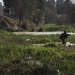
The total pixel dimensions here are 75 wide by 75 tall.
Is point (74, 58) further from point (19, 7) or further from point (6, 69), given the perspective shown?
point (19, 7)

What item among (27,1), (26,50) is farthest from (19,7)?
(26,50)

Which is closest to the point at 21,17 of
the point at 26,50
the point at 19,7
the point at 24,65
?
the point at 19,7

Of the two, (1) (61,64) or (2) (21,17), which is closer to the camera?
(1) (61,64)

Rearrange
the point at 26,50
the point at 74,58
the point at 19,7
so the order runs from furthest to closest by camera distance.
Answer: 1. the point at 19,7
2. the point at 26,50
3. the point at 74,58

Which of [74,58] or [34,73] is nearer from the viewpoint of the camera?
[34,73]

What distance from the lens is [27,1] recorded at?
41.2m

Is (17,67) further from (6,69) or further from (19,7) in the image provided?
(19,7)

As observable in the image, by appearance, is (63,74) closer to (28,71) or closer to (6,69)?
(28,71)

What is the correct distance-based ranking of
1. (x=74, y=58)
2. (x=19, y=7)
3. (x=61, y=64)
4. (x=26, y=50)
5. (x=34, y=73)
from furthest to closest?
(x=19, y=7), (x=26, y=50), (x=74, y=58), (x=61, y=64), (x=34, y=73)

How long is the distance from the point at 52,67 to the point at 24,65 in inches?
31.0

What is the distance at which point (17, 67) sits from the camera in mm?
7602

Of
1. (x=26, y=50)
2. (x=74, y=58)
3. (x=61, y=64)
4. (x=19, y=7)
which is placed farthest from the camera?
(x=19, y=7)

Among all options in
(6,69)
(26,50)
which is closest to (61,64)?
(6,69)

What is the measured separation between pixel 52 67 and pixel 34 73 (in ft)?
1.74
